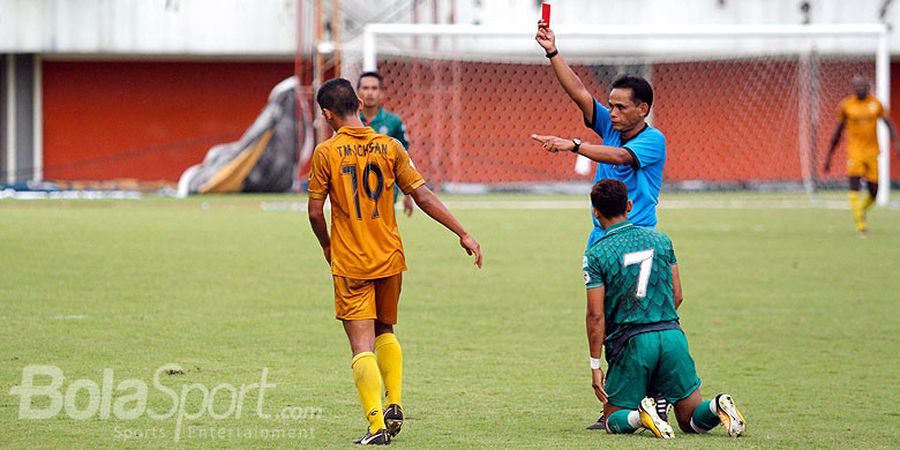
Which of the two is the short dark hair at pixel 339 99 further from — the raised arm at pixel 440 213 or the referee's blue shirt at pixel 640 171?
the referee's blue shirt at pixel 640 171

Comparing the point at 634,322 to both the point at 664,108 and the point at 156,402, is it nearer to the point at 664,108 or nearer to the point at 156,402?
the point at 156,402

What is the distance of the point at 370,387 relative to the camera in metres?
6.41

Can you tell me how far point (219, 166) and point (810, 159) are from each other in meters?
14.2

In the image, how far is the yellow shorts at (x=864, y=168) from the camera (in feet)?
66.1

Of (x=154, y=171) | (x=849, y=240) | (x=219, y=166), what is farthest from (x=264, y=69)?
(x=849, y=240)

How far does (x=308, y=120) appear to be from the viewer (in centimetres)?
3158

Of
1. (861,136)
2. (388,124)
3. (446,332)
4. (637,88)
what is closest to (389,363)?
(637,88)

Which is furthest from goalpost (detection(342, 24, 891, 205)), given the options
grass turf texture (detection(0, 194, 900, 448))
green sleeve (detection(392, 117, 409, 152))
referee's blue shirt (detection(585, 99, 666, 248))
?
referee's blue shirt (detection(585, 99, 666, 248))

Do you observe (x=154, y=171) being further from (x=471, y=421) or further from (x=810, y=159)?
(x=471, y=421)

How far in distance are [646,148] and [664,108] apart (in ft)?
91.8

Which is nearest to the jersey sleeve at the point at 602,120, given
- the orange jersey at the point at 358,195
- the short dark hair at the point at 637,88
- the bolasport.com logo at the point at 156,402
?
the short dark hair at the point at 637,88

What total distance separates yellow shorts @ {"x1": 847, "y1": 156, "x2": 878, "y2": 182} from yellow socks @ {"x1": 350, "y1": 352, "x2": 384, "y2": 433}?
49.3ft

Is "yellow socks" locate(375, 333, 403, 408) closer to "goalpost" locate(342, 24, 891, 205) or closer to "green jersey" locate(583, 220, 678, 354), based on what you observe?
"green jersey" locate(583, 220, 678, 354)

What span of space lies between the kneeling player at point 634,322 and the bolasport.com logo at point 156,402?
1.52 meters
